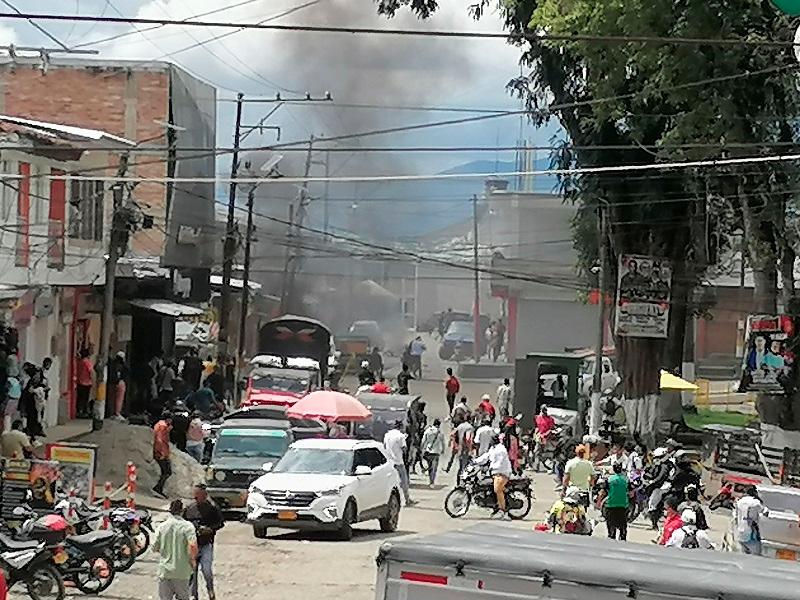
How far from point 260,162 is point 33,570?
5132 centimetres

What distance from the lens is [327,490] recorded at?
22.2 meters

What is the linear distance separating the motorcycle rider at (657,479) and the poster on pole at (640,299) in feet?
30.2

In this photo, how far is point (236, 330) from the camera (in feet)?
195

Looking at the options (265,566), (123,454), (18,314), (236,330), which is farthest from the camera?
(236,330)

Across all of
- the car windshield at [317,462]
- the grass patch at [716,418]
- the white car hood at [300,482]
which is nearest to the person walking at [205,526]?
the white car hood at [300,482]

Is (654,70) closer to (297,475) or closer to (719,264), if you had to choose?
(297,475)

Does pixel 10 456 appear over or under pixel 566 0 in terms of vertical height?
under

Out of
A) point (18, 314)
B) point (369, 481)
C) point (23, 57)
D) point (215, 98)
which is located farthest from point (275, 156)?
point (369, 481)

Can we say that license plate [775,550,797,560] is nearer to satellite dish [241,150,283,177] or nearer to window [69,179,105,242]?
window [69,179,105,242]

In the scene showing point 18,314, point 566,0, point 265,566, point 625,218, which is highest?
point 566,0

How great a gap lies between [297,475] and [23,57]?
98.4 feet

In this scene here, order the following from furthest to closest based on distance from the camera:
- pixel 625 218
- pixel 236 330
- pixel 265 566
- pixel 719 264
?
pixel 236 330, pixel 719 264, pixel 625 218, pixel 265 566

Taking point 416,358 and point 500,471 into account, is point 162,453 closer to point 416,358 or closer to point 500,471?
point 500,471

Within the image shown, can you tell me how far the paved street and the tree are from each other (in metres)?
7.06
